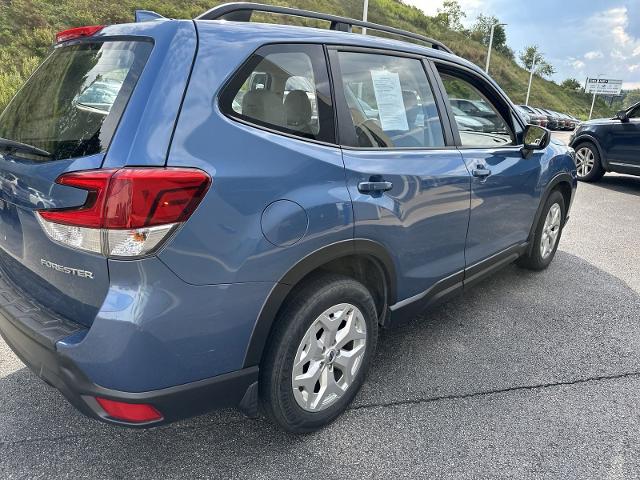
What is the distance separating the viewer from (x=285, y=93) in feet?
6.72

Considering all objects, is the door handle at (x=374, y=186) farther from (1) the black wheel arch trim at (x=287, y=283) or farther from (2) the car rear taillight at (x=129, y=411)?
(2) the car rear taillight at (x=129, y=411)

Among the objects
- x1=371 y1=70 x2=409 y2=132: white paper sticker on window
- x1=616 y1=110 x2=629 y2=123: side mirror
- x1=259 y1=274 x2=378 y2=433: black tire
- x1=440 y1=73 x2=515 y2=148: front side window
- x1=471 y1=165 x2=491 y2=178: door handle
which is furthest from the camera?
x1=616 y1=110 x2=629 y2=123: side mirror

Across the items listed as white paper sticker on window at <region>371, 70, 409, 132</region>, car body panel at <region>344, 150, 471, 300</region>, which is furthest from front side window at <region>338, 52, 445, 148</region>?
car body panel at <region>344, 150, 471, 300</region>

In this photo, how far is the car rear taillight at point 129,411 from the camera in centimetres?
167

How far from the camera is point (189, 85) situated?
169 cm

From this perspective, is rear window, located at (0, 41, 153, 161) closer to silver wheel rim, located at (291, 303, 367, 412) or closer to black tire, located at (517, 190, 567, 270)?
silver wheel rim, located at (291, 303, 367, 412)

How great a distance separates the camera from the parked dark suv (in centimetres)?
823

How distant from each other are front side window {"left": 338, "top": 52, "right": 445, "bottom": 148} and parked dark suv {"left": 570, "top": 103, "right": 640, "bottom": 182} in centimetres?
714

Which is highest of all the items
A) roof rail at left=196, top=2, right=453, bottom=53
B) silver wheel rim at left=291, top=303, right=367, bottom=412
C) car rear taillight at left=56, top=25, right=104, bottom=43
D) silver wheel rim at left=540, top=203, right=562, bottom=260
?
roof rail at left=196, top=2, right=453, bottom=53

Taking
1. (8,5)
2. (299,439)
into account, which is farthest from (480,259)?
(8,5)

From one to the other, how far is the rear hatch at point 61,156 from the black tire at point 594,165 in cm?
925

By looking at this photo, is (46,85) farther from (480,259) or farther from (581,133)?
(581,133)

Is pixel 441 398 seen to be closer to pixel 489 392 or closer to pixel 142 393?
pixel 489 392

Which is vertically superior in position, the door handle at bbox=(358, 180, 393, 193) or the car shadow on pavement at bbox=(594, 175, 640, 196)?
the door handle at bbox=(358, 180, 393, 193)
